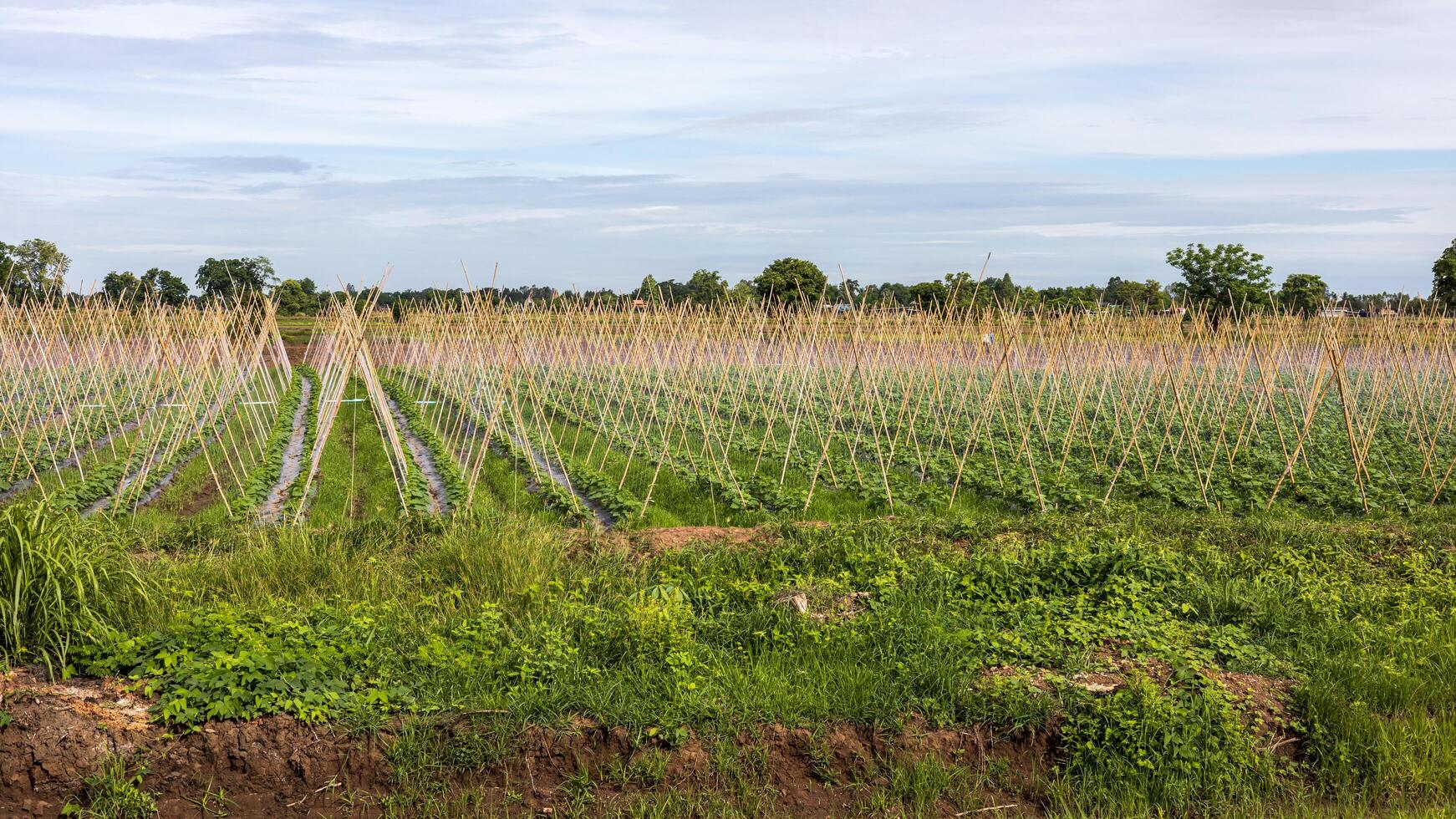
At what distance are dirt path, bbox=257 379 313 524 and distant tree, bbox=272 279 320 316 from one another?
2590cm

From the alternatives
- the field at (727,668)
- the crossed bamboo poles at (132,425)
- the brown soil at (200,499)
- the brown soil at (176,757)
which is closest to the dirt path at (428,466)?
the crossed bamboo poles at (132,425)

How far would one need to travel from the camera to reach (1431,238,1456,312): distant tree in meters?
36.5

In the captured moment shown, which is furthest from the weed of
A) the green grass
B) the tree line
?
the tree line

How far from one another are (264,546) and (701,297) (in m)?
41.2

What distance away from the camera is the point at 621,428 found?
16.4m

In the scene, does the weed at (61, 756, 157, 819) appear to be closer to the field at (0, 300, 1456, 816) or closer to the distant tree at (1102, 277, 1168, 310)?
the field at (0, 300, 1456, 816)

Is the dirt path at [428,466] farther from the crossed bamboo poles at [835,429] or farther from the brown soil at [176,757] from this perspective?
the brown soil at [176,757]

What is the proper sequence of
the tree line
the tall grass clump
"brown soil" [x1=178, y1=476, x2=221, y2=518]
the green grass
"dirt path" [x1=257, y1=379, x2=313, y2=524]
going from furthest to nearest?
the tree line
"brown soil" [x1=178, y1=476, x2=221, y2=518]
"dirt path" [x1=257, y1=379, x2=313, y2=524]
the tall grass clump
the green grass

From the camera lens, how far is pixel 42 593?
494 centimetres

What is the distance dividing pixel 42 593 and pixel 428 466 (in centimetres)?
914

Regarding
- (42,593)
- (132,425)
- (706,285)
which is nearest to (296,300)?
(706,285)

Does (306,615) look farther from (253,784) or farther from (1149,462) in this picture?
(1149,462)

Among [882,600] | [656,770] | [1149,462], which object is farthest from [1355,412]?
[656,770]

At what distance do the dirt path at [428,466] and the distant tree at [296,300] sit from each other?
94.6 ft
